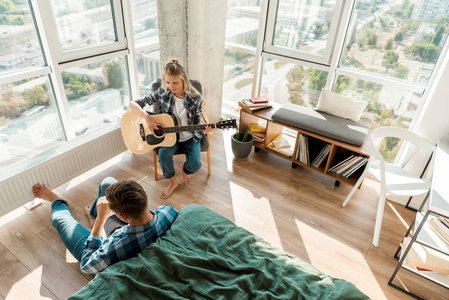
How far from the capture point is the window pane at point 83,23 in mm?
2400

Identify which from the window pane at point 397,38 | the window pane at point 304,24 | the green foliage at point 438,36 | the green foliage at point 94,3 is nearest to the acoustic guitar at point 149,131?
the green foliage at point 94,3

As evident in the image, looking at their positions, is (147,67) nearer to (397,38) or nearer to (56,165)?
(56,165)

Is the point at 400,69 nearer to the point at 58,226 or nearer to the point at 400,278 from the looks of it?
the point at 400,278

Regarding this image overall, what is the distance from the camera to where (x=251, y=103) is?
306cm

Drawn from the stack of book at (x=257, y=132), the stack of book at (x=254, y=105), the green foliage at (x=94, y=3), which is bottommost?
the stack of book at (x=257, y=132)

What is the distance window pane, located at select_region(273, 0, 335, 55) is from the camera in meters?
2.87

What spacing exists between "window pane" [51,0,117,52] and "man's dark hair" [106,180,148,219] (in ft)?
5.30

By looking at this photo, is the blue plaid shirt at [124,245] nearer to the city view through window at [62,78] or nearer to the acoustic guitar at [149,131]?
the acoustic guitar at [149,131]

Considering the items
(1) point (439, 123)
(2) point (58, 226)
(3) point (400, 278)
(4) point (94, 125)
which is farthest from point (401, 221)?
(4) point (94, 125)

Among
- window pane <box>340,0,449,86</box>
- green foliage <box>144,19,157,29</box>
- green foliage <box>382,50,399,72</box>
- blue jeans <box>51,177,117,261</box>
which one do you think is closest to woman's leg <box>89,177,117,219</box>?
blue jeans <box>51,177,117,261</box>

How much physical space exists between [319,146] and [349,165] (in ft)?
1.28

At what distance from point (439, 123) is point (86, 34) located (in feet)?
9.75

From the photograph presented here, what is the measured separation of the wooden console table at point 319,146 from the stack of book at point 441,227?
0.73 meters

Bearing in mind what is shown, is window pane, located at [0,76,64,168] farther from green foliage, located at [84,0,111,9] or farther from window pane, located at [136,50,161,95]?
window pane, located at [136,50,161,95]
